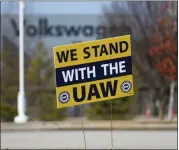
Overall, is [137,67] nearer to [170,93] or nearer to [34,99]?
[170,93]

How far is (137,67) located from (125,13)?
3421 mm

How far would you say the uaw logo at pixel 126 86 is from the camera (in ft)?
18.0

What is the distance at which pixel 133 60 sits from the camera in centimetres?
2552

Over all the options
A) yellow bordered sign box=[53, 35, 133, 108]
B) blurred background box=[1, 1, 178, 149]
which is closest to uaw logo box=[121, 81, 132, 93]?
yellow bordered sign box=[53, 35, 133, 108]

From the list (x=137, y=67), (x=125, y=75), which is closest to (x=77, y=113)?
(x=137, y=67)

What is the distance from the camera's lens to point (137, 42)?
2683 cm

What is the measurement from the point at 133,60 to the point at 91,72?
66.3ft

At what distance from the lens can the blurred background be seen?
24375 mm

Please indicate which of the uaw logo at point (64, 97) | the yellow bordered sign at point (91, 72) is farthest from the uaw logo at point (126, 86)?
the uaw logo at point (64, 97)

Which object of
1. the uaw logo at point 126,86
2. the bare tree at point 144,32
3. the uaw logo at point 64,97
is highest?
the bare tree at point 144,32

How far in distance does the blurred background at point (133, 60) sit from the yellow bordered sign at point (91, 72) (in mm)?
18103

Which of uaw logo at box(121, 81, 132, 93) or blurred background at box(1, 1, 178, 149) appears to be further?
blurred background at box(1, 1, 178, 149)

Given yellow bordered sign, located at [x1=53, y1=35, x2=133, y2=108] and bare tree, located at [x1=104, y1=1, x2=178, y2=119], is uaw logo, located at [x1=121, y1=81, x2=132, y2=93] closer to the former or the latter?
yellow bordered sign, located at [x1=53, y1=35, x2=133, y2=108]

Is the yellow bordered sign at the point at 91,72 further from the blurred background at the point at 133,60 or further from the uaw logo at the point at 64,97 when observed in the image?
the blurred background at the point at 133,60
